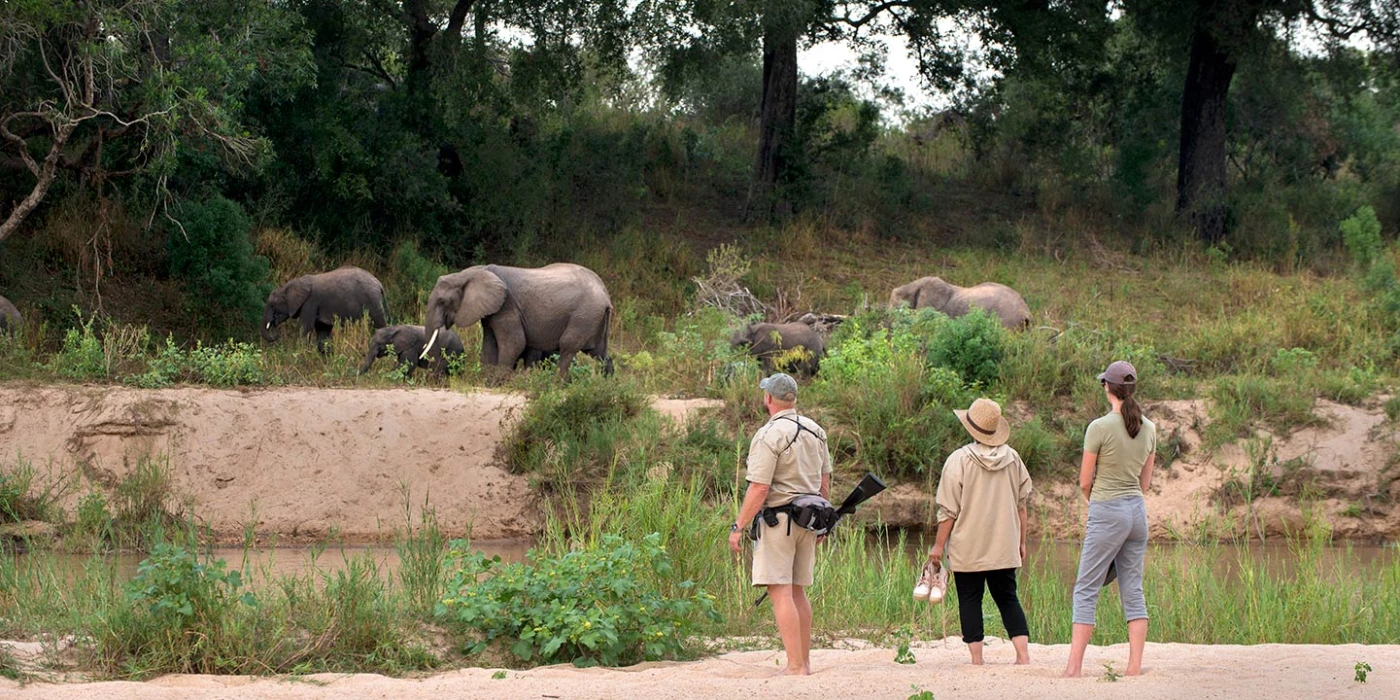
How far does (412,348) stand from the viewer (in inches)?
683

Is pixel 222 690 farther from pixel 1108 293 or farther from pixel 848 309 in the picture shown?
pixel 1108 293

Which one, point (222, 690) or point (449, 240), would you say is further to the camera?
point (449, 240)

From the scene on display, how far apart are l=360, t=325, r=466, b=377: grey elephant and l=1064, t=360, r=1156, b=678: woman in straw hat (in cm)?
1051

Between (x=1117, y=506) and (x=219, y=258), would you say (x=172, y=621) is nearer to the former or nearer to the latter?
(x=1117, y=506)

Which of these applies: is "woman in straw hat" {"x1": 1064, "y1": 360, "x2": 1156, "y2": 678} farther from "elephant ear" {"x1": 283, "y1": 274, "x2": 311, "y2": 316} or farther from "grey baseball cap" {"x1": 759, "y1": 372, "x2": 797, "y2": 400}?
"elephant ear" {"x1": 283, "y1": 274, "x2": 311, "y2": 316}

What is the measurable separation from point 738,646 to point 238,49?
1228 cm

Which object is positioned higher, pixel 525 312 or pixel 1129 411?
pixel 525 312

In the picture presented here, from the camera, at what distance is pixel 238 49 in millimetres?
18203

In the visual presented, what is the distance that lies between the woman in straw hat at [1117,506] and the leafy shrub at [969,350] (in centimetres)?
888

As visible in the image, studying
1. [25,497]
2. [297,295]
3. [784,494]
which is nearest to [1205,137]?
[297,295]

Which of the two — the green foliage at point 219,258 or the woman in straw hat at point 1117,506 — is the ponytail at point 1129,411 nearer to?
the woman in straw hat at point 1117,506

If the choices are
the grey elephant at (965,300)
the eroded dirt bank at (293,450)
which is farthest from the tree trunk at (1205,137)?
the eroded dirt bank at (293,450)

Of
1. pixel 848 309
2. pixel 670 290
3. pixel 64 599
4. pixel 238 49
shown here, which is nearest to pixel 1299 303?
pixel 848 309

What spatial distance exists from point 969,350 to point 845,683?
31.2 ft
